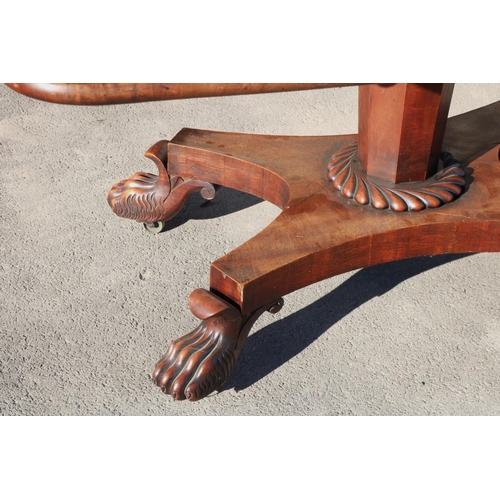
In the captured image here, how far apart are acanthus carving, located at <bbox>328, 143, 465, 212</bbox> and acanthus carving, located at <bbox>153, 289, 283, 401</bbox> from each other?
1.11ft

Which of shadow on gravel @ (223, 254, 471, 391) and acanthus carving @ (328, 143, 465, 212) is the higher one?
acanthus carving @ (328, 143, 465, 212)

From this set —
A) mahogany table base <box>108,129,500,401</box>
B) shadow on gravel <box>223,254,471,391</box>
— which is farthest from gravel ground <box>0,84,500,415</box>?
mahogany table base <box>108,129,500,401</box>

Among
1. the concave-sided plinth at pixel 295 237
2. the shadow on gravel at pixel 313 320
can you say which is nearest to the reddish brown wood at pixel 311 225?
the concave-sided plinth at pixel 295 237

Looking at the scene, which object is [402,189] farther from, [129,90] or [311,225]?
[129,90]

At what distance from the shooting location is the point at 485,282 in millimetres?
1775

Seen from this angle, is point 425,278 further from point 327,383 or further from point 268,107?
point 268,107

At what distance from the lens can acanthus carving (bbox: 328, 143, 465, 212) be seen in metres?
1.54

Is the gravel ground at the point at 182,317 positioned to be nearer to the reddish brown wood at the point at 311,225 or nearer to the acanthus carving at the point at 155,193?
the acanthus carving at the point at 155,193

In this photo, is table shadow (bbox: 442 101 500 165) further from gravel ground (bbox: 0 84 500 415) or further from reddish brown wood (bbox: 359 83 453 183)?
gravel ground (bbox: 0 84 500 415)

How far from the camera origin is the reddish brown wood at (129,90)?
1.28 m

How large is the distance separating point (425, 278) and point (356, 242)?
0.37 m

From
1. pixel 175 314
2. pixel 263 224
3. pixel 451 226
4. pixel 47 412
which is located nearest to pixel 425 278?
pixel 451 226

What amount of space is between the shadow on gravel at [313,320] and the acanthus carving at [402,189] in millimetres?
264

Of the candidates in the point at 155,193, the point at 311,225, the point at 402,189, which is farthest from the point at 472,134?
the point at 155,193
